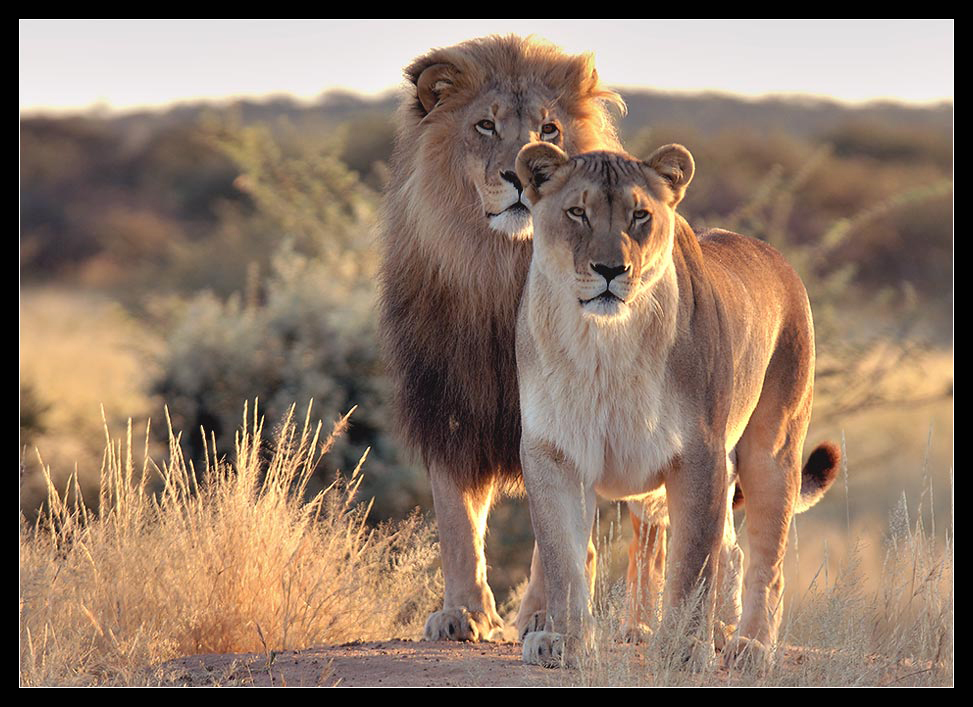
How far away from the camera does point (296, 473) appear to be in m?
7.59

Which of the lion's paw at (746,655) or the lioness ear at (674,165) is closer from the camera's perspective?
the lioness ear at (674,165)

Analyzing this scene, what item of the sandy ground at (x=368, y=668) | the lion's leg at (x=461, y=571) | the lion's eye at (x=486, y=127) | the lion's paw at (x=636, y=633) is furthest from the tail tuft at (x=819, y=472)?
the lion's eye at (x=486, y=127)

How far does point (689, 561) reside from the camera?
4.08m

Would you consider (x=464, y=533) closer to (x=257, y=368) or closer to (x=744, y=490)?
(x=744, y=490)

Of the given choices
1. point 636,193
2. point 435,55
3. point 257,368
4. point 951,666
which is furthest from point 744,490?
point 257,368

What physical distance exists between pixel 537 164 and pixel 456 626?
1.65 meters

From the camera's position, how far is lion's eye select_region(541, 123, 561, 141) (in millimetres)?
4852

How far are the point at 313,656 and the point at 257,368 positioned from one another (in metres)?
4.39

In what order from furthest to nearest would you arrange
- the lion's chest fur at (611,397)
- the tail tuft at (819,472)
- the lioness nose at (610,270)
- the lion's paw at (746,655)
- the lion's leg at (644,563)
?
1. the tail tuft at (819,472)
2. the lion's leg at (644,563)
3. the lion's paw at (746,655)
4. the lion's chest fur at (611,397)
5. the lioness nose at (610,270)

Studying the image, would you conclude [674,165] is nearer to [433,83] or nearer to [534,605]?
[433,83]

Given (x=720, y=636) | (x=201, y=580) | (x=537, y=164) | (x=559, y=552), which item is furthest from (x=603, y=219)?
(x=201, y=580)

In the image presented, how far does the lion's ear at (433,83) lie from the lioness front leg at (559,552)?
150 cm

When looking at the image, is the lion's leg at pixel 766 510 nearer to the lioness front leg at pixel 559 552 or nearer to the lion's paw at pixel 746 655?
the lion's paw at pixel 746 655

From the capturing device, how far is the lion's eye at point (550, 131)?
4.85 m
